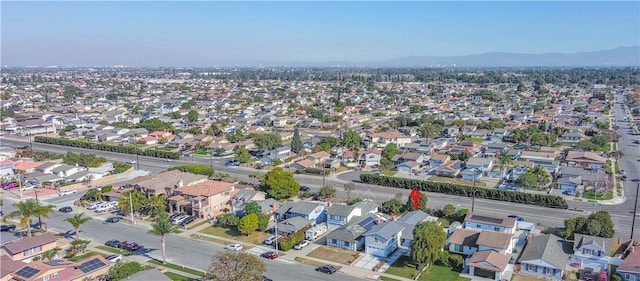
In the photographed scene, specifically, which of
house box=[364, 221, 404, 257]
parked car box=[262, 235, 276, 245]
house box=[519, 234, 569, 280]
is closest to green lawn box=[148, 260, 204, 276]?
parked car box=[262, 235, 276, 245]

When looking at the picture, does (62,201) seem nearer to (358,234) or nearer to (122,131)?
(358,234)

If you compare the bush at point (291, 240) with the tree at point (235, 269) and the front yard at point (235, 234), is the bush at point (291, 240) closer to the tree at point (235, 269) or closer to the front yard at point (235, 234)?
the front yard at point (235, 234)

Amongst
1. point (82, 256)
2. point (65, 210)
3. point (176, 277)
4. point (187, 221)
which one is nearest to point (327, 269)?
point (176, 277)

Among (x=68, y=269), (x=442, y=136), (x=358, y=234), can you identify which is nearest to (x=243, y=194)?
(x=358, y=234)

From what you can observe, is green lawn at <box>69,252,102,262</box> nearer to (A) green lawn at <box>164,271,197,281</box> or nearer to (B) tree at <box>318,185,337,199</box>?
(A) green lawn at <box>164,271,197,281</box>

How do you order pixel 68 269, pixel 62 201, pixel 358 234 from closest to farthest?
pixel 68 269 < pixel 358 234 < pixel 62 201

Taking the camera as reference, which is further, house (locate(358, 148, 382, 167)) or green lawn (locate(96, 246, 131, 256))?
house (locate(358, 148, 382, 167))
